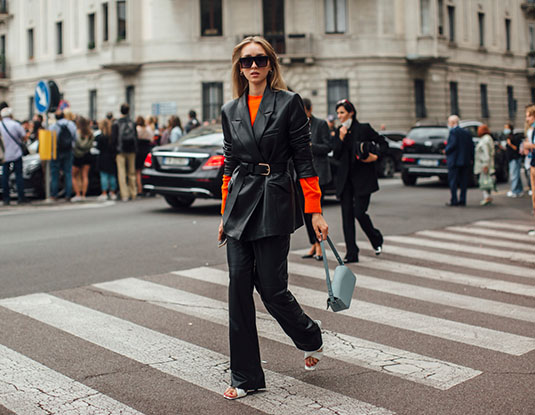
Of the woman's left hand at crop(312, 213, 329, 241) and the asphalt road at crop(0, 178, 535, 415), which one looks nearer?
the asphalt road at crop(0, 178, 535, 415)

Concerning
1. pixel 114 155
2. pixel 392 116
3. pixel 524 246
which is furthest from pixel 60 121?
pixel 392 116

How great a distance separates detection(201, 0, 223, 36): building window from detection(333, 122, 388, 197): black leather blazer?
1161 inches

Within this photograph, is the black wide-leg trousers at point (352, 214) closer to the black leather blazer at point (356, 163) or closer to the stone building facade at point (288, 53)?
the black leather blazer at point (356, 163)

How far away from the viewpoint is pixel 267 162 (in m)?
4.29

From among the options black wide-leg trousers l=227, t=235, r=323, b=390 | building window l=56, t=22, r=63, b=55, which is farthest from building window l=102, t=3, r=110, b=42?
black wide-leg trousers l=227, t=235, r=323, b=390

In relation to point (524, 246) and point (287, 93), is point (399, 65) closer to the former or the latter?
point (524, 246)

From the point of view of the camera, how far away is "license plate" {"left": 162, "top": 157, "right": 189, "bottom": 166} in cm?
1384

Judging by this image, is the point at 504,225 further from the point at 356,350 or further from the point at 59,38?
the point at 59,38

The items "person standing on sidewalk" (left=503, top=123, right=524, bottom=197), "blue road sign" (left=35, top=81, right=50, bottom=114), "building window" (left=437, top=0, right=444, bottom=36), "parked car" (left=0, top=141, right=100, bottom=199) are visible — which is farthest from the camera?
"building window" (left=437, top=0, right=444, bottom=36)

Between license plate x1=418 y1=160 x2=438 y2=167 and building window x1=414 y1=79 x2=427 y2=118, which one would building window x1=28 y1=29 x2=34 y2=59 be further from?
license plate x1=418 y1=160 x2=438 y2=167

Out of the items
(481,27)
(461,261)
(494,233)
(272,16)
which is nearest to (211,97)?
(272,16)

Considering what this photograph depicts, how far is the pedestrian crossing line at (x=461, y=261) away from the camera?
8320 millimetres

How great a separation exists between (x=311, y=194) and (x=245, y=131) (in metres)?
0.51

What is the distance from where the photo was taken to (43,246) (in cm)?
1005
